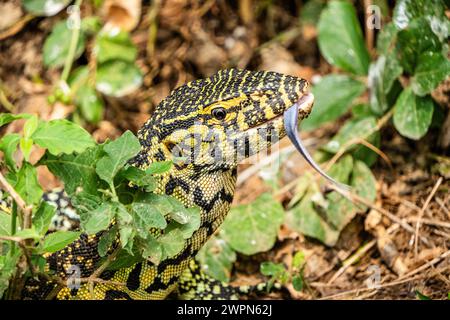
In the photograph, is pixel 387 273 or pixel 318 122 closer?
pixel 387 273

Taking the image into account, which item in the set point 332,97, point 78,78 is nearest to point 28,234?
point 332,97

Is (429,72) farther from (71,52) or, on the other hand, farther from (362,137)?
(71,52)

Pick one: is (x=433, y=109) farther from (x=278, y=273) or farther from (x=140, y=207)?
(x=140, y=207)

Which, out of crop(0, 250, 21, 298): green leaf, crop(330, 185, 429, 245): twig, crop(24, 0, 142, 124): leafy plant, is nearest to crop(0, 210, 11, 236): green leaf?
crop(0, 250, 21, 298): green leaf

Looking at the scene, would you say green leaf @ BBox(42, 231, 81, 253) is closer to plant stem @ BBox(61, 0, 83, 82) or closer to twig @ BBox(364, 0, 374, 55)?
plant stem @ BBox(61, 0, 83, 82)

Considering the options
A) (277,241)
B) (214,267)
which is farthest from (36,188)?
(277,241)

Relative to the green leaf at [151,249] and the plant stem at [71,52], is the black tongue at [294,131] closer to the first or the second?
the green leaf at [151,249]
